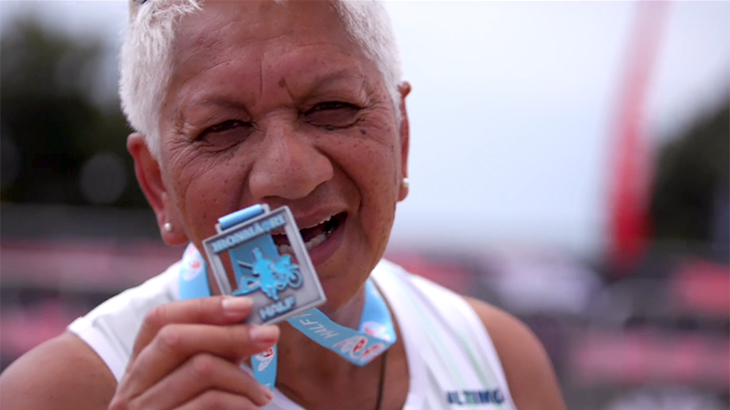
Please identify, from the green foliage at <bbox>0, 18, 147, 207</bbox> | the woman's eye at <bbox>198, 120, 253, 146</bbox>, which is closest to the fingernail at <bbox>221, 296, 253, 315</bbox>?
the woman's eye at <bbox>198, 120, 253, 146</bbox>

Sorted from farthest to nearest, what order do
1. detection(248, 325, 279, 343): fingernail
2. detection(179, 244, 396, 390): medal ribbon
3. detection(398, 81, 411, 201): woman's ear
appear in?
detection(398, 81, 411, 201): woman's ear < detection(179, 244, 396, 390): medal ribbon < detection(248, 325, 279, 343): fingernail

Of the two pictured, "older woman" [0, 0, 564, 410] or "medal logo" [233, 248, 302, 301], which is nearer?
"medal logo" [233, 248, 302, 301]

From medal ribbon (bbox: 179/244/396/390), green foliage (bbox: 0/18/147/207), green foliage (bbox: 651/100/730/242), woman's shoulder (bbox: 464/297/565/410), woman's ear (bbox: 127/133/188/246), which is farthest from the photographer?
green foliage (bbox: 651/100/730/242)

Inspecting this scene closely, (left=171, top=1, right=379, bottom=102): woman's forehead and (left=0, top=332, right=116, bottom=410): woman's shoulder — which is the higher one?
(left=171, top=1, right=379, bottom=102): woman's forehead

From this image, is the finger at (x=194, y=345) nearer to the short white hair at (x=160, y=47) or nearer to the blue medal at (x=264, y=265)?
the blue medal at (x=264, y=265)

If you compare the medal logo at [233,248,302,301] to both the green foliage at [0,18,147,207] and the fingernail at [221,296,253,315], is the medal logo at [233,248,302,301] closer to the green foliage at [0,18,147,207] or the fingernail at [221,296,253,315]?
the fingernail at [221,296,253,315]

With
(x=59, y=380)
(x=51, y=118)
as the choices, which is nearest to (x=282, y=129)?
(x=59, y=380)

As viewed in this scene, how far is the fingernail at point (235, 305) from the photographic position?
1294 mm

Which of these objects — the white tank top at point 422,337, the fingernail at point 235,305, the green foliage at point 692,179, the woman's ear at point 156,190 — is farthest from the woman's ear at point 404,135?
the green foliage at point 692,179

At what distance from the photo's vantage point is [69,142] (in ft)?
107

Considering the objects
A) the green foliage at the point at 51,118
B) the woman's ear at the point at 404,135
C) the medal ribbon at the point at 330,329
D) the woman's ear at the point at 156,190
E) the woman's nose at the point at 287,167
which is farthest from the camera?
the green foliage at the point at 51,118

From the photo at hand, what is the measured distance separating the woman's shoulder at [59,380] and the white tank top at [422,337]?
0.13ft

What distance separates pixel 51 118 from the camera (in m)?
Result: 31.9

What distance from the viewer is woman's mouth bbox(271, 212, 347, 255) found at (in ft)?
5.73
